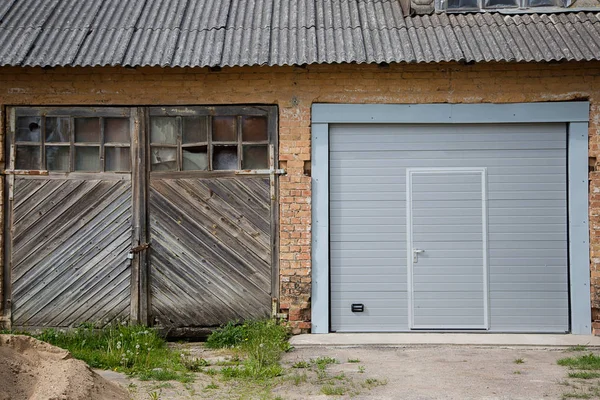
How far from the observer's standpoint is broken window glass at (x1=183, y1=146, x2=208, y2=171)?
8.55 meters

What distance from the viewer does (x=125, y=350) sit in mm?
7535

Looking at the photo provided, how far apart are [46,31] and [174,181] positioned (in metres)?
2.61

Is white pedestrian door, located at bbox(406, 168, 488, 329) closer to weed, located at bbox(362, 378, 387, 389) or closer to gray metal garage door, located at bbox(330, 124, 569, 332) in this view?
gray metal garage door, located at bbox(330, 124, 569, 332)

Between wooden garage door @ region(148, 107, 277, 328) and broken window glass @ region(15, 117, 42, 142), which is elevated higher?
broken window glass @ region(15, 117, 42, 142)

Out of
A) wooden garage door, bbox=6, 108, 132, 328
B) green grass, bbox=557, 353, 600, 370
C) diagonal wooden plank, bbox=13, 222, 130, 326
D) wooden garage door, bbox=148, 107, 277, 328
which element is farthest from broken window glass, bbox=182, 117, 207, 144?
green grass, bbox=557, 353, 600, 370

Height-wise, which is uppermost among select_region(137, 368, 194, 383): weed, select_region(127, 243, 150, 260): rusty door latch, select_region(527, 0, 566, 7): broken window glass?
select_region(527, 0, 566, 7): broken window glass

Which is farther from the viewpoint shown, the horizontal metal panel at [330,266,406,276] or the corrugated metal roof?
the horizontal metal panel at [330,266,406,276]

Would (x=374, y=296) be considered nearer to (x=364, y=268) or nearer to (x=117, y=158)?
(x=364, y=268)

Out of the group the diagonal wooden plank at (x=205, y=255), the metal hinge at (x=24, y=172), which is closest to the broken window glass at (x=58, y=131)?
the metal hinge at (x=24, y=172)

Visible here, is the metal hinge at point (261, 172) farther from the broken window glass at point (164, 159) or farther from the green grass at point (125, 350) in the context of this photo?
the green grass at point (125, 350)

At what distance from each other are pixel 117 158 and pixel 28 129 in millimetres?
1237

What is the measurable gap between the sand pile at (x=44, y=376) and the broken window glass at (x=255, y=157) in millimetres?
3592

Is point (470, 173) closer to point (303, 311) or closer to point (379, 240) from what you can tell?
point (379, 240)

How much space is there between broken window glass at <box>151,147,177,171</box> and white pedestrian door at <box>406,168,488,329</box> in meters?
3.11
